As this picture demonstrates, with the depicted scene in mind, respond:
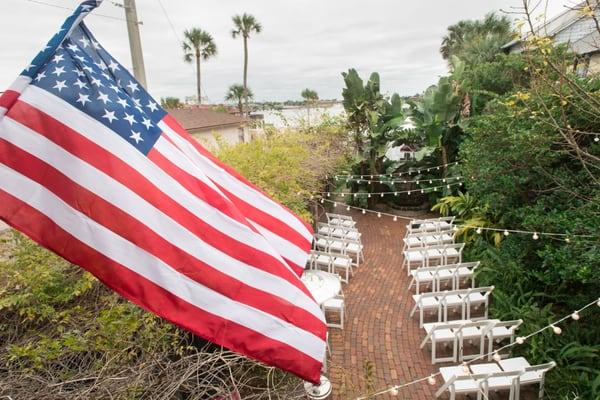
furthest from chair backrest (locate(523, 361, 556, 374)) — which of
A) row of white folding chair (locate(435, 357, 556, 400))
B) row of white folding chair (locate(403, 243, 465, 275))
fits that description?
row of white folding chair (locate(403, 243, 465, 275))

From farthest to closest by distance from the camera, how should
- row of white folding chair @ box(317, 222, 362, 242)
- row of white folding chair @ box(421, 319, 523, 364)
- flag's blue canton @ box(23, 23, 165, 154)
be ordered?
row of white folding chair @ box(317, 222, 362, 242), row of white folding chair @ box(421, 319, 523, 364), flag's blue canton @ box(23, 23, 165, 154)

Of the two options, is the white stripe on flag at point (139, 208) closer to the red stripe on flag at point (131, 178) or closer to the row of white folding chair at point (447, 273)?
the red stripe on flag at point (131, 178)

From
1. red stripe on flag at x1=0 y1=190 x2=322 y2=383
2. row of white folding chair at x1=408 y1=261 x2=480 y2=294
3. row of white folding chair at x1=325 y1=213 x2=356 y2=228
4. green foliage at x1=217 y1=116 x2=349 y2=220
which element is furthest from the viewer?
row of white folding chair at x1=325 y1=213 x2=356 y2=228

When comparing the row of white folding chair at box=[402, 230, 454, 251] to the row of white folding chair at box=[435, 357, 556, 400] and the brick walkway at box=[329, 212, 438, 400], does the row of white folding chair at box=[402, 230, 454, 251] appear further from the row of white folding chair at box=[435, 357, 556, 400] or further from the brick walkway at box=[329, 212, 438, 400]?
the row of white folding chair at box=[435, 357, 556, 400]

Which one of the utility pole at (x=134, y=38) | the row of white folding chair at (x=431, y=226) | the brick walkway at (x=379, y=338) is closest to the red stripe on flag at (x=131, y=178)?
the brick walkway at (x=379, y=338)

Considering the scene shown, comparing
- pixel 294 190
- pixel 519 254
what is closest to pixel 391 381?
pixel 519 254

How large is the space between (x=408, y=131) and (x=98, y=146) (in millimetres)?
13505

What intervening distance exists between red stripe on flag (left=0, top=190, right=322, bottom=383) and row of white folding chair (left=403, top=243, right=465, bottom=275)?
7061 millimetres

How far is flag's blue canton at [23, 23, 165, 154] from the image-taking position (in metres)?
2.06

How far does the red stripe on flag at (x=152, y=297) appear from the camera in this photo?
1.90 meters

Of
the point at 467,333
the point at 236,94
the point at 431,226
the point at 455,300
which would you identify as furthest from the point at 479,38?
the point at 236,94

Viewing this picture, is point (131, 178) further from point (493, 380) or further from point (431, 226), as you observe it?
point (431, 226)

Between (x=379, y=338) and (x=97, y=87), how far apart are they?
20.3 feet

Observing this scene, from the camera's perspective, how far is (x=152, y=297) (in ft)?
6.69
